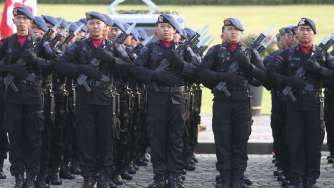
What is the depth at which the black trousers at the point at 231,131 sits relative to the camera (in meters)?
10.5

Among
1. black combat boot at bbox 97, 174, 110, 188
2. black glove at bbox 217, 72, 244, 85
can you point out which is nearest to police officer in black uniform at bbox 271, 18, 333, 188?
black glove at bbox 217, 72, 244, 85

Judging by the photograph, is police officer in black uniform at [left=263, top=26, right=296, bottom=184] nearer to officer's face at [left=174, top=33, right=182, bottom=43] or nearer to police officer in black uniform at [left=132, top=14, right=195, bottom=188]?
officer's face at [left=174, top=33, right=182, bottom=43]

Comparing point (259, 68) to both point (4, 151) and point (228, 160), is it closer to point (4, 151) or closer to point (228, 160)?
point (228, 160)

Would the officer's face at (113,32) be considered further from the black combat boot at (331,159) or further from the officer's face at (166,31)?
the black combat boot at (331,159)

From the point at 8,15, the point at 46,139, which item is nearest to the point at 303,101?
the point at 46,139

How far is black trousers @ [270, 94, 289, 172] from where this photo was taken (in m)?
11.5

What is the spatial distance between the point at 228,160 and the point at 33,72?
7.40 ft

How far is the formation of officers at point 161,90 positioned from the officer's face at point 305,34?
0.01 meters

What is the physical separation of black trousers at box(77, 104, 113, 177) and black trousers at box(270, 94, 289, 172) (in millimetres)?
2086

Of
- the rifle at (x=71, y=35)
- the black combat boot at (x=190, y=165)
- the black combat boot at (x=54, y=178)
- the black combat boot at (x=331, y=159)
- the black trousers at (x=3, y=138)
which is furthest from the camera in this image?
the black combat boot at (x=331, y=159)

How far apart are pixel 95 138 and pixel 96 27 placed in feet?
3.83

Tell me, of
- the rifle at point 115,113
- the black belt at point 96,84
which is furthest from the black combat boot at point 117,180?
the black belt at point 96,84

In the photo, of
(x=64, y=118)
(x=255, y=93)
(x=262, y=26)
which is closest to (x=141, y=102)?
(x=64, y=118)

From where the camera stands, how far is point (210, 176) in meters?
12.1
